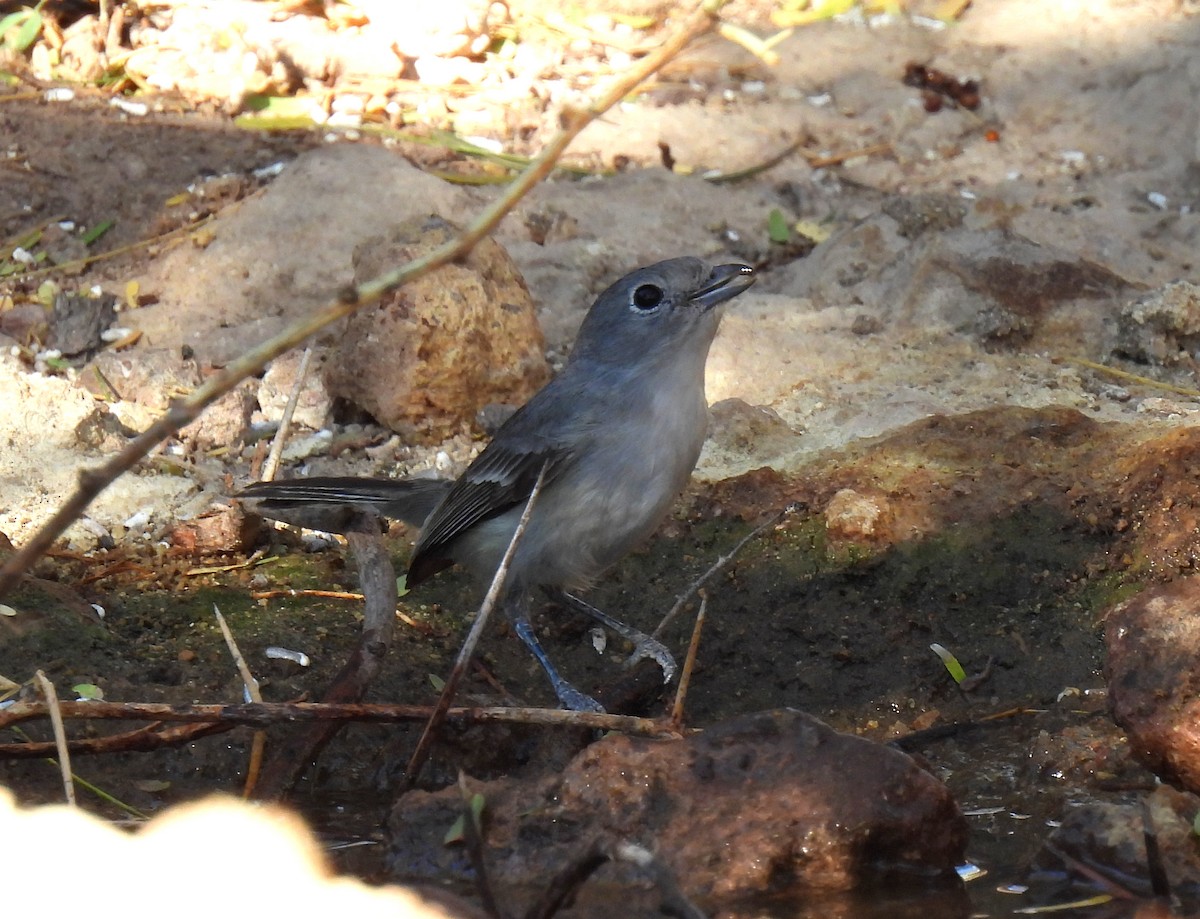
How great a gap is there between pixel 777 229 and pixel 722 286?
2969mm

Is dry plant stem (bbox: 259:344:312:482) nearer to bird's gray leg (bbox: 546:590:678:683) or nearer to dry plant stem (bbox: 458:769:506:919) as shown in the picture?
A: bird's gray leg (bbox: 546:590:678:683)

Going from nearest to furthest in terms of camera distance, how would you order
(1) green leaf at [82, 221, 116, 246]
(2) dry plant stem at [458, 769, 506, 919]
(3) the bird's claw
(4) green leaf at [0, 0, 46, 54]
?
1. (2) dry plant stem at [458, 769, 506, 919]
2. (3) the bird's claw
3. (1) green leaf at [82, 221, 116, 246]
4. (4) green leaf at [0, 0, 46, 54]

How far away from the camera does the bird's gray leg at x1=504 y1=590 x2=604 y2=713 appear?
486cm

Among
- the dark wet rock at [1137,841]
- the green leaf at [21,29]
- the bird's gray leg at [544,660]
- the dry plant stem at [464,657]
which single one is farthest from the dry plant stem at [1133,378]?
the green leaf at [21,29]

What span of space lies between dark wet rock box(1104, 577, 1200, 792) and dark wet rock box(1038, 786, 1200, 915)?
0.42 ft

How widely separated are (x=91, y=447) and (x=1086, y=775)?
3.85 m

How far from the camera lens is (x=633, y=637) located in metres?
4.99

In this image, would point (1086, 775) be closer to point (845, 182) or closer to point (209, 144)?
point (845, 182)

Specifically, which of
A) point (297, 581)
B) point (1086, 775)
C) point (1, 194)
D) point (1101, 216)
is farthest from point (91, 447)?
point (1101, 216)

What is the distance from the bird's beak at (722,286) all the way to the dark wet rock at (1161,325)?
7.06ft

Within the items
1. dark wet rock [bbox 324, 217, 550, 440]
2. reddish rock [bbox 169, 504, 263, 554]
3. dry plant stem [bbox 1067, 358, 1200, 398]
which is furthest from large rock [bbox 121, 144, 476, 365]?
dry plant stem [bbox 1067, 358, 1200, 398]

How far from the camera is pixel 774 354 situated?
6727mm

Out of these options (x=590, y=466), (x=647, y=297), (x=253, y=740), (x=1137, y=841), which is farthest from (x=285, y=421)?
(x=1137, y=841)

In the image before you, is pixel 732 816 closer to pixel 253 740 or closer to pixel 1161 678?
pixel 1161 678
